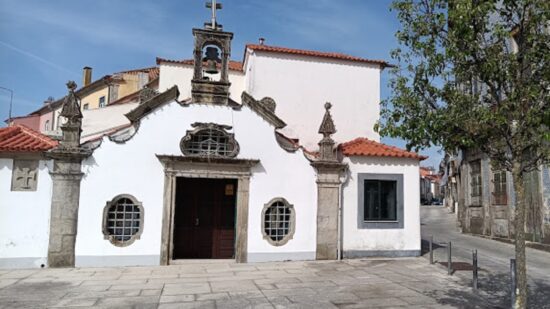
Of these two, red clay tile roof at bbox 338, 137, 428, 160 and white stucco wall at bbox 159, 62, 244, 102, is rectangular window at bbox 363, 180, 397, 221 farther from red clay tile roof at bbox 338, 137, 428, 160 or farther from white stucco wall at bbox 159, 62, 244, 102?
white stucco wall at bbox 159, 62, 244, 102

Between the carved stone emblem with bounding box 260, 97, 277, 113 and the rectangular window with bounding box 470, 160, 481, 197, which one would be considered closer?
the carved stone emblem with bounding box 260, 97, 277, 113

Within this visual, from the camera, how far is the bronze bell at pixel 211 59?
12250 millimetres

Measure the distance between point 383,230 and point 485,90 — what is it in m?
6.98

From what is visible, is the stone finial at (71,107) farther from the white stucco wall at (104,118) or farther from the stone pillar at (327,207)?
the white stucco wall at (104,118)

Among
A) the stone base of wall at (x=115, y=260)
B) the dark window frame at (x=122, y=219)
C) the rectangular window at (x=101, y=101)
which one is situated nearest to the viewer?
the stone base of wall at (x=115, y=260)

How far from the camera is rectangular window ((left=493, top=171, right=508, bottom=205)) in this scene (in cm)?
1573

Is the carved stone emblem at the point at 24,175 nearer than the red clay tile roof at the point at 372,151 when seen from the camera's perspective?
Yes

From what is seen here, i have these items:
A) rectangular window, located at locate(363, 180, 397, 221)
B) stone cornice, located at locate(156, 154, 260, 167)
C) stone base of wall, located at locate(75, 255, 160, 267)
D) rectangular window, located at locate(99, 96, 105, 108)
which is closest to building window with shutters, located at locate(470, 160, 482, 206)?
rectangular window, located at locate(363, 180, 397, 221)

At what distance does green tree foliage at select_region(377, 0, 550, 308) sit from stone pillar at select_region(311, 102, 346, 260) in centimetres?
578

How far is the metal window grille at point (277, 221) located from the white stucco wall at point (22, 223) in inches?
225

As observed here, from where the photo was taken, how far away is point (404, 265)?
11102 millimetres

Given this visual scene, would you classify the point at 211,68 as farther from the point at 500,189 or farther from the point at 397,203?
A: the point at 500,189

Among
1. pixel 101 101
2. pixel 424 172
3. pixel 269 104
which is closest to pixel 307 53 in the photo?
pixel 269 104

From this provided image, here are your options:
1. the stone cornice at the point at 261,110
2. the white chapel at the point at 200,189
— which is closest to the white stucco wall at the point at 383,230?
the white chapel at the point at 200,189
